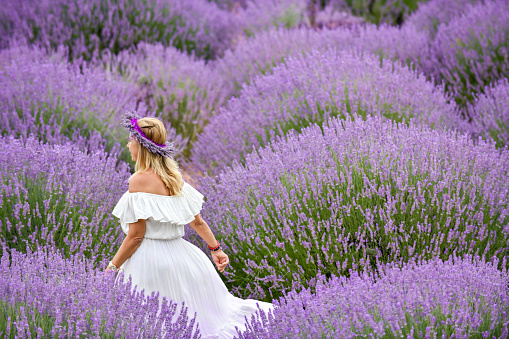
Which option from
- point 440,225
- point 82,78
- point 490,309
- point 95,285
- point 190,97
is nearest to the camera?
point 490,309

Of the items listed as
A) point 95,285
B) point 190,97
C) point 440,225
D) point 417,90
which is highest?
point 417,90

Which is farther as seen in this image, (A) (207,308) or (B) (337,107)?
(B) (337,107)

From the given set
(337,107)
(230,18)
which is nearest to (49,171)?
(337,107)

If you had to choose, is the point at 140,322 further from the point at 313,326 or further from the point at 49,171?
the point at 49,171

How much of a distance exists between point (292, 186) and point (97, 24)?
4285mm

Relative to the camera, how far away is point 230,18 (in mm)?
8305

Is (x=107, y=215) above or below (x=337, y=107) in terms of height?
below

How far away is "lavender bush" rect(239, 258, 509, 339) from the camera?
2.05m

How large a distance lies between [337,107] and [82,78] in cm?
222

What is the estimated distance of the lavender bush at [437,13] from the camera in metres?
7.02

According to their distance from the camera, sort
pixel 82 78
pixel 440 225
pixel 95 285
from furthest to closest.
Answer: pixel 82 78 < pixel 440 225 < pixel 95 285

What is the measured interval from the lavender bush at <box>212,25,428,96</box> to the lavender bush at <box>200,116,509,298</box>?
9.15ft

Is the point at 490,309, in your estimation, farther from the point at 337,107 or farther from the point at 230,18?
the point at 230,18

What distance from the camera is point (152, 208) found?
2590mm
